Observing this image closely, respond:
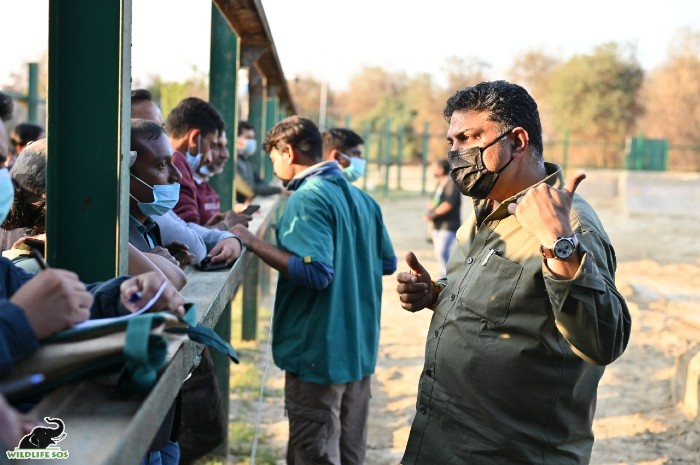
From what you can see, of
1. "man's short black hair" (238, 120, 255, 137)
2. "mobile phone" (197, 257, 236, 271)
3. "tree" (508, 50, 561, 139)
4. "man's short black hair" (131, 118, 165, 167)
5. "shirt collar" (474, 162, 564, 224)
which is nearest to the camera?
"shirt collar" (474, 162, 564, 224)

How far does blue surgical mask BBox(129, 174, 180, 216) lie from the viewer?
3.25 m

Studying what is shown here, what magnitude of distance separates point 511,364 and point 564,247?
0.56 meters

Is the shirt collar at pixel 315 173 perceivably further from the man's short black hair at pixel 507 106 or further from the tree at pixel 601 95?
the tree at pixel 601 95

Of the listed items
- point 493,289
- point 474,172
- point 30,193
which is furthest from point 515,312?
point 30,193

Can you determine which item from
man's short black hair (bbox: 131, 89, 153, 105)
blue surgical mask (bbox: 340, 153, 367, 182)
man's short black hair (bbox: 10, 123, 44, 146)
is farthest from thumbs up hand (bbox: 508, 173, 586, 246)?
man's short black hair (bbox: 10, 123, 44, 146)

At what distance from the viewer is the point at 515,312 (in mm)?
2982

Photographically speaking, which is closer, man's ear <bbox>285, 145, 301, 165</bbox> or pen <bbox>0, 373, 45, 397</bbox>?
pen <bbox>0, 373, 45, 397</bbox>

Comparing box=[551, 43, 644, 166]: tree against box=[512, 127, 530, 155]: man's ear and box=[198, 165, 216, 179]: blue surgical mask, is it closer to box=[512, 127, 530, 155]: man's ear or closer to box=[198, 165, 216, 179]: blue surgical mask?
box=[198, 165, 216, 179]: blue surgical mask

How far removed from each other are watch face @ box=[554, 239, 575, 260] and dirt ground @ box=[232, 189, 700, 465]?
390 centimetres

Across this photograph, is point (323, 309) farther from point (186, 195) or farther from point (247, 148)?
point (247, 148)

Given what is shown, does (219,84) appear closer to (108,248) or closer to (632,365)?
(108,248)

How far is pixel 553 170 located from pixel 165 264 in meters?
1.48

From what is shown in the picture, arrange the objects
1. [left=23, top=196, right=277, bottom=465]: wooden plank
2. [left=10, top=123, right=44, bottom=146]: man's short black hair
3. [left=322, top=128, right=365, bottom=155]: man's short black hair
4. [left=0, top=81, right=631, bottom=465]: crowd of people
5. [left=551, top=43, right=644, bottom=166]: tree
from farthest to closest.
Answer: [left=551, top=43, right=644, bottom=166]: tree
[left=10, top=123, right=44, bottom=146]: man's short black hair
[left=322, top=128, right=365, bottom=155]: man's short black hair
[left=0, top=81, right=631, bottom=465]: crowd of people
[left=23, top=196, right=277, bottom=465]: wooden plank

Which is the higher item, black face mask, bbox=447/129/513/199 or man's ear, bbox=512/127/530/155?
man's ear, bbox=512/127/530/155
